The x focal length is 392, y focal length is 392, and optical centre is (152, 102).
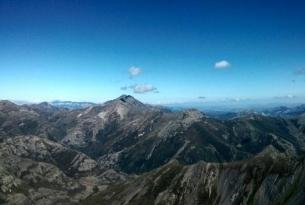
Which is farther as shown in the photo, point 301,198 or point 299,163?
point 299,163

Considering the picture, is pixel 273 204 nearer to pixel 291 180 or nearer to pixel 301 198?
pixel 291 180

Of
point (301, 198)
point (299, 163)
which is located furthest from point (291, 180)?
point (301, 198)

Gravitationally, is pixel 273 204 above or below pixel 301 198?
below

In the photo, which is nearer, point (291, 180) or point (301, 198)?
point (301, 198)

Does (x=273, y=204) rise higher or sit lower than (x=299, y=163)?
lower

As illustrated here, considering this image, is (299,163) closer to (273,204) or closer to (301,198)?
(273,204)

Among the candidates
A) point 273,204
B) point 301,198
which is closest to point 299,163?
point 273,204

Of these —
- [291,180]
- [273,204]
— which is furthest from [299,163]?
[273,204]
